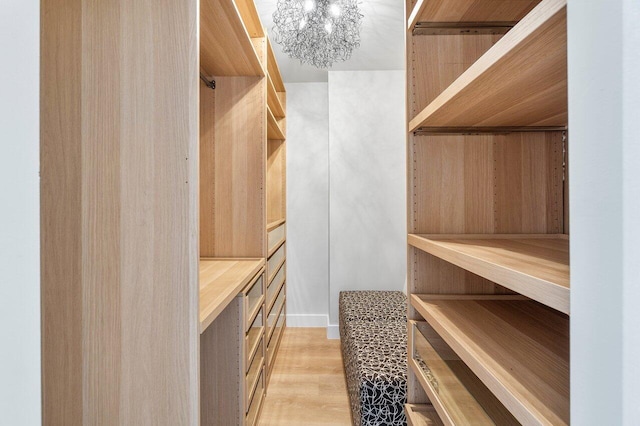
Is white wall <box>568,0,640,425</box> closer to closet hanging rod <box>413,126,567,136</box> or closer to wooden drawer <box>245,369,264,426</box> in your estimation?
closet hanging rod <box>413,126,567,136</box>

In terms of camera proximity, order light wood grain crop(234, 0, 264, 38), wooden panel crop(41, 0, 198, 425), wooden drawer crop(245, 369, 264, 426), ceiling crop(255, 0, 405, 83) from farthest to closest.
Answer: ceiling crop(255, 0, 405, 83) → light wood grain crop(234, 0, 264, 38) → wooden drawer crop(245, 369, 264, 426) → wooden panel crop(41, 0, 198, 425)

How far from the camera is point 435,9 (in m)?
1.33

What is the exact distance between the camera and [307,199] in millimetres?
3756

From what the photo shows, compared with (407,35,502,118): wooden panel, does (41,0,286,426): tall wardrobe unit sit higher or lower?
lower

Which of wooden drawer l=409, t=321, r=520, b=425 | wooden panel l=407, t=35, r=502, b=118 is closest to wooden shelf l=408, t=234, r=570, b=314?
wooden drawer l=409, t=321, r=520, b=425

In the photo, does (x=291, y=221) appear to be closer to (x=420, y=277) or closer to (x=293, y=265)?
(x=293, y=265)

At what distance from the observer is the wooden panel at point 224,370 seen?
1631mm

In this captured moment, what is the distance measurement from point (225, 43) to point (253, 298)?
129cm

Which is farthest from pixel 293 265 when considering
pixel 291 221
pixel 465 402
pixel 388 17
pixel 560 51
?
pixel 560 51

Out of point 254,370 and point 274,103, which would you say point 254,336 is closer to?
point 254,370

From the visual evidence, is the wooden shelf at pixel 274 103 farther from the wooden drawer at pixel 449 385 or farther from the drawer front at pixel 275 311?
the wooden drawer at pixel 449 385

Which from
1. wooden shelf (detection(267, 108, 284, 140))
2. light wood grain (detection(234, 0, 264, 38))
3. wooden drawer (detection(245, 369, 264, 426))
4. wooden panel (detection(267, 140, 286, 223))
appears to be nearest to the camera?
wooden drawer (detection(245, 369, 264, 426))

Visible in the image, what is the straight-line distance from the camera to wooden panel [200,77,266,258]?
2197mm

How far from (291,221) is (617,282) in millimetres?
3388
